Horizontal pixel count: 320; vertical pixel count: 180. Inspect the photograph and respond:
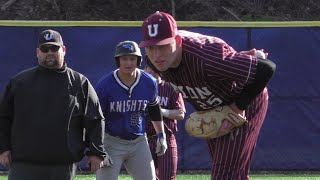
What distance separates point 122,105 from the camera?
700 cm

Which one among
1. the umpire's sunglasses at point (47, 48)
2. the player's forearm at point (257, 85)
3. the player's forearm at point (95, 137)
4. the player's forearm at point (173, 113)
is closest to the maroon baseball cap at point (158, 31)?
the player's forearm at point (257, 85)

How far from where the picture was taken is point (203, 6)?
1902 centimetres

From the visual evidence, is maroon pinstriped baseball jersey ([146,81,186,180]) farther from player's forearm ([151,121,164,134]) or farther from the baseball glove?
the baseball glove

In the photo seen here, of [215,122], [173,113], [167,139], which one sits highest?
[215,122]

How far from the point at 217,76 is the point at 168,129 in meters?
3.71

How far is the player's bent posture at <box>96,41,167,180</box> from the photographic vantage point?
698 cm

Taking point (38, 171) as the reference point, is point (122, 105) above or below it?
above

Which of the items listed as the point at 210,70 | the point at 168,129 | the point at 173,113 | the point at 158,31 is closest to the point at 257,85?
the point at 210,70

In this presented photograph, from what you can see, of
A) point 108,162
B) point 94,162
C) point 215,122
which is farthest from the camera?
point 108,162

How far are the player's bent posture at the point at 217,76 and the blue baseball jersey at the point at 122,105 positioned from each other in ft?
6.39

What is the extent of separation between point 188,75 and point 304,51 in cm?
812

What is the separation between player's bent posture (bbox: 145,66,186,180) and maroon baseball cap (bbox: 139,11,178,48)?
3316mm

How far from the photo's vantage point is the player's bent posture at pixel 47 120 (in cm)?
575

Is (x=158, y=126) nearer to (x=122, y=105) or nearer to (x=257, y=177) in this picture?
(x=122, y=105)
